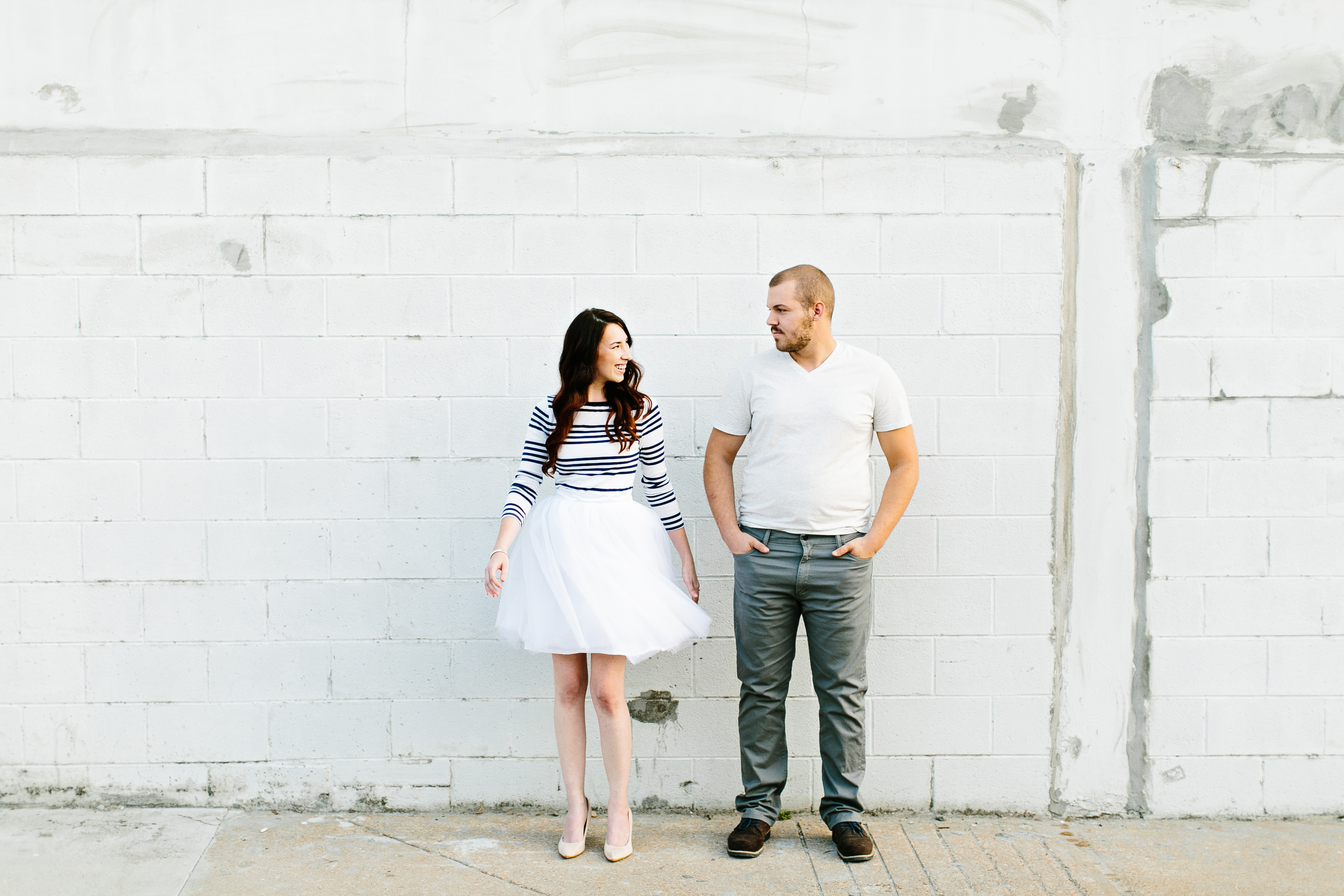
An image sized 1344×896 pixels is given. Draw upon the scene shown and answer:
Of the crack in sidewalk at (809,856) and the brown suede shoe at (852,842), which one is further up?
the brown suede shoe at (852,842)

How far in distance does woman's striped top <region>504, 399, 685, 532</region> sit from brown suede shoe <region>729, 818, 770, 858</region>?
49.9 inches

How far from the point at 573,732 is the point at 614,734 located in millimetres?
157

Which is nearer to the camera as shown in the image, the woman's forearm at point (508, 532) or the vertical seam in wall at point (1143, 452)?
the woman's forearm at point (508, 532)

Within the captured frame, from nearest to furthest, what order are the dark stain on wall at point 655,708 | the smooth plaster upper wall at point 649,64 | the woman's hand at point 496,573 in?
the woman's hand at point 496,573, the smooth plaster upper wall at point 649,64, the dark stain on wall at point 655,708

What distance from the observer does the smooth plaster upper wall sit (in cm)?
379

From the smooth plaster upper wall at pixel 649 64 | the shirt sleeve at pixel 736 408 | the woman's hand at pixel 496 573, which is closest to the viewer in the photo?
the woman's hand at pixel 496 573

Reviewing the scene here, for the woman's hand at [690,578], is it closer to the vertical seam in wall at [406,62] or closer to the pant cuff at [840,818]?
the pant cuff at [840,818]

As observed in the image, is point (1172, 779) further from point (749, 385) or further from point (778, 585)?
point (749, 385)

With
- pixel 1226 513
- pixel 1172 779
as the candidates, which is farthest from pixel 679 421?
pixel 1172 779

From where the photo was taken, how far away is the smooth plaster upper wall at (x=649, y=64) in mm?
3793

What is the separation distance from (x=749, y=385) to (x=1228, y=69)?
2.21 metres

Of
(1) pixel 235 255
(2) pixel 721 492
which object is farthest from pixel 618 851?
(1) pixel 235 255

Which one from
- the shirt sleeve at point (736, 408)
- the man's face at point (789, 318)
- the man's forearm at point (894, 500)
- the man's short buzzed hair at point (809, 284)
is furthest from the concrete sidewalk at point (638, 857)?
the man's short buzzed hair at point (809, 284)

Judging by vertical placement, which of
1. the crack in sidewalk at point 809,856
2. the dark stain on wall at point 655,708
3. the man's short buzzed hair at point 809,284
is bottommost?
the crack in sidewalk at point 809,856
